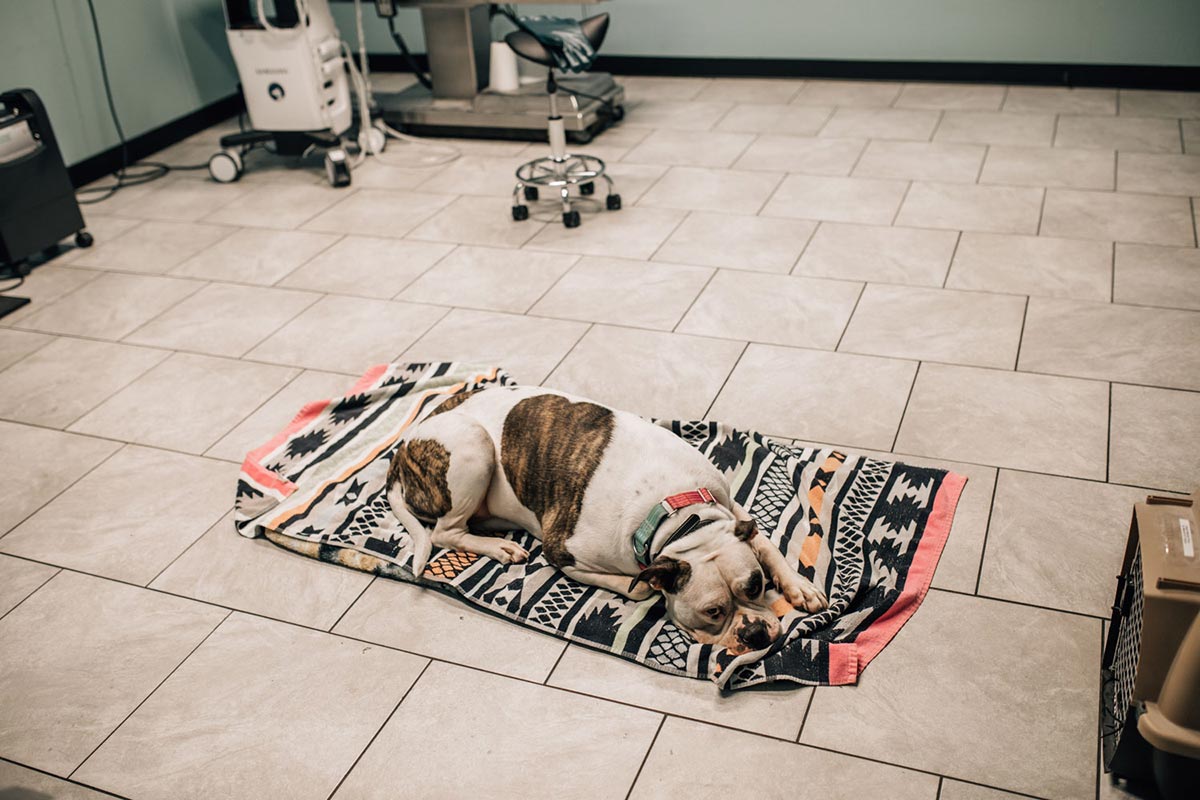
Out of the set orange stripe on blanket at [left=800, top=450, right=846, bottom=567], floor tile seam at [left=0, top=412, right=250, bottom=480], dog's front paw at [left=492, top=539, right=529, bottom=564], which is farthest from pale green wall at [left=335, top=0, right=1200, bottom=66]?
dog's front paw at [left=492, top=539, right=529, bottom=564]

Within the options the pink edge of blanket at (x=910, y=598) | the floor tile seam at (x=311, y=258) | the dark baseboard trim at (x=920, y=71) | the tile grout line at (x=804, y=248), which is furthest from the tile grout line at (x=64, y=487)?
the dark baseboard trim at (x=920, y=71)

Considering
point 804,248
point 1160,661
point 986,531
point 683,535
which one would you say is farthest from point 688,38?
point 1160,661

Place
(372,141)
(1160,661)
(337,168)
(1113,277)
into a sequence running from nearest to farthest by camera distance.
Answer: (1160,661), (1113,277), (337,168), (372,141)

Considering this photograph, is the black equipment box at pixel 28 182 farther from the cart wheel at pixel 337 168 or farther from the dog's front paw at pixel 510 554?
the dog's front paw at pixel 510 554

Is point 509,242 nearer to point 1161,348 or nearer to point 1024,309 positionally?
point 1024,309

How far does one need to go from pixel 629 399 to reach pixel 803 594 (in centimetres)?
99

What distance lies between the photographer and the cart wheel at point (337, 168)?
486 centimetres

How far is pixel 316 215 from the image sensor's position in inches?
183

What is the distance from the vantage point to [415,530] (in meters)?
2.51

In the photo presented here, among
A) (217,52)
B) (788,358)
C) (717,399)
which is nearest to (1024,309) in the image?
(788,358)

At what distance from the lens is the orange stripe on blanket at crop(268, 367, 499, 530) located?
105 inches

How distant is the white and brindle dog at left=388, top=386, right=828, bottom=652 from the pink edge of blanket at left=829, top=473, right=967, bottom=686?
13cm

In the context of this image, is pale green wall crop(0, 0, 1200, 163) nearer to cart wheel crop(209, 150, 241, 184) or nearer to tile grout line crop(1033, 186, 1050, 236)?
cart wheel crop(209, 150, 241, 184)

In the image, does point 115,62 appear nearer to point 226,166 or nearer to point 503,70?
point 226,166
